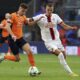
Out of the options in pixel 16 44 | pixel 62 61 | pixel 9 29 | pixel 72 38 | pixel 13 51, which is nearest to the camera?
pixel 62 61

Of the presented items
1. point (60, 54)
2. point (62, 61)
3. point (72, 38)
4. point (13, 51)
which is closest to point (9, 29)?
point (13, 51)

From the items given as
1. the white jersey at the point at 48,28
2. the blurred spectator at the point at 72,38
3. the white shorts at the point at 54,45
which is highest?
the white jersey at the point at 48,28

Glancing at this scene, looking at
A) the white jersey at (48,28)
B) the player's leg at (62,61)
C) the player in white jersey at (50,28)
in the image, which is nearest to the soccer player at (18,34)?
the player in white jersey at (50,28)

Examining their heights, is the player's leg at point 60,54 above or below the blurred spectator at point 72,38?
above

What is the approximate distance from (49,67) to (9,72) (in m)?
2.47

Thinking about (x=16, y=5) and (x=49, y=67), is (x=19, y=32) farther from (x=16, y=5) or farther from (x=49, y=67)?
(x=16, y=5)

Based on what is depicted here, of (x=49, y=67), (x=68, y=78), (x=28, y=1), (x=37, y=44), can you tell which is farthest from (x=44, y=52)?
(x=68, y=78)

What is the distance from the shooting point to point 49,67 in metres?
18.2

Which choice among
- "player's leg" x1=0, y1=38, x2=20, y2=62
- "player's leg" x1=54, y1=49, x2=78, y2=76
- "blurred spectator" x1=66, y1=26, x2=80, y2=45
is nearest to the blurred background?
"blurred spectator" x1=66, y1=26, x2=80, y2=45

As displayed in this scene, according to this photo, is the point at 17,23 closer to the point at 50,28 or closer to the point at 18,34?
the point at 18,34

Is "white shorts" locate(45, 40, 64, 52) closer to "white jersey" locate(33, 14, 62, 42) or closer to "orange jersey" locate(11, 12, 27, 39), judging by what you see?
"white jersey" locate(33, 14, 62, 42)

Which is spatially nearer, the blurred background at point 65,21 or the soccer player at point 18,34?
→ the soccer player at point 18,34

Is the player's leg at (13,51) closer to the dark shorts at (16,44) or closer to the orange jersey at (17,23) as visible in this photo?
the dark shorts at (16,44)

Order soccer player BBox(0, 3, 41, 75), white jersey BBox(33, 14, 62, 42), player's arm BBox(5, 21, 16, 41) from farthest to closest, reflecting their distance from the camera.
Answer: white jersey BBox(33, 14, 62, 42)
soccer player BBox(0, 3, 41, 75)
player's arm BBox(5, 21, 16, 41)
